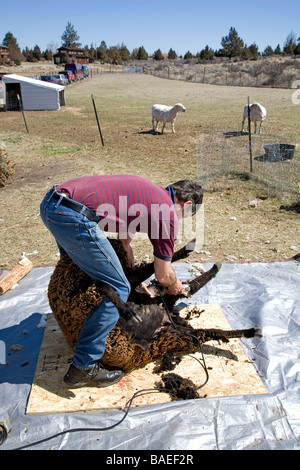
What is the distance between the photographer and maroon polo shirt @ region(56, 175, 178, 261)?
261 cm

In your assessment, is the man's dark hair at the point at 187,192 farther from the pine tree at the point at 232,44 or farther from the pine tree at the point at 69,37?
the pine tree at the point at 69,37

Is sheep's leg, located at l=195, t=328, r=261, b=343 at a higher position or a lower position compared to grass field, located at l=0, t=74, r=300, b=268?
higher

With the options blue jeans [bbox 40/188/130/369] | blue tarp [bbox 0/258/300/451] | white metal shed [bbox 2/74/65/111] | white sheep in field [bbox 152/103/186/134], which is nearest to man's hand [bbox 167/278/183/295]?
blue jeans [bbox 40/188/130/369]

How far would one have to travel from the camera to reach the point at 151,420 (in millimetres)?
2670

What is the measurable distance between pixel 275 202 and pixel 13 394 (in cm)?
587

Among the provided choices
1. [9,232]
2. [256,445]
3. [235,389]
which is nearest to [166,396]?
[235,389]

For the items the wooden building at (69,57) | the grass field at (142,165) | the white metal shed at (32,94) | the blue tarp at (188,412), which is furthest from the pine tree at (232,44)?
the blue tarp at (188,412)

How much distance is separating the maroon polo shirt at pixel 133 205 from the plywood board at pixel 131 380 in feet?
3.55

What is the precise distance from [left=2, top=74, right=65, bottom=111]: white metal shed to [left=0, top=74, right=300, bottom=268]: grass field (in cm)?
88

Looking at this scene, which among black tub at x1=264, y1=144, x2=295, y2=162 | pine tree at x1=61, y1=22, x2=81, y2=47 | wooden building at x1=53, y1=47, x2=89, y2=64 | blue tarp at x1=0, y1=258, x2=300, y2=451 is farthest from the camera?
pine tree at x1=61, y1=22, x2=81, y2=47

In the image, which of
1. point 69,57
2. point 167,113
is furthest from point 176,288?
point 69,57

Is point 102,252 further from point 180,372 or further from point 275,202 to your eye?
point 275,202
